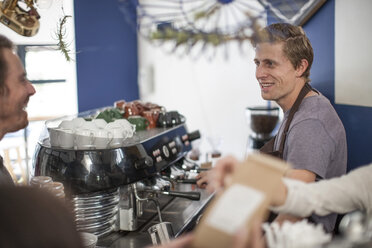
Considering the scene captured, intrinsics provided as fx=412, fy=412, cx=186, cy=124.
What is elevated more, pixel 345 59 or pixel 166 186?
pixel 345 59

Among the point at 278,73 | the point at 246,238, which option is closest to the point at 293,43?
the point at 278,73

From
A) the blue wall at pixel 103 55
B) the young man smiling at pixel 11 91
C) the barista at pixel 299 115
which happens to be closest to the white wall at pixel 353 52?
the barista at pixel 299 115

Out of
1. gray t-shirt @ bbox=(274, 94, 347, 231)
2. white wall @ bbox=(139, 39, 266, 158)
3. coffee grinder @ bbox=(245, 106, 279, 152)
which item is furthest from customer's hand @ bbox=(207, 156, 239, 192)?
white wall @ bbox=(139, 39, 266, 158)

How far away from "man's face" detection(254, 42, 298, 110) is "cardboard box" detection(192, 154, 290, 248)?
3.11 feet

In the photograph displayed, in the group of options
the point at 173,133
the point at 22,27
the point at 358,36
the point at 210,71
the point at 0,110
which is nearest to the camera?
the point at 0,110

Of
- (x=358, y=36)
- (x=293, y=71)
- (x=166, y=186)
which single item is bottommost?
(x=166, y=186)

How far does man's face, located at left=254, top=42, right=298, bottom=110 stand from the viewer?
1610 millimetres

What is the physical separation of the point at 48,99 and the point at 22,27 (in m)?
3.35

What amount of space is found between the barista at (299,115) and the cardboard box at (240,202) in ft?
1.82

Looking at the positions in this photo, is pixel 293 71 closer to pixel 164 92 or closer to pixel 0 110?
pixel 0 110

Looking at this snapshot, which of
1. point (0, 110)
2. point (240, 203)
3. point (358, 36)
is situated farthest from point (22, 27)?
point (358, 36)

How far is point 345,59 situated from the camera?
1.90 metres

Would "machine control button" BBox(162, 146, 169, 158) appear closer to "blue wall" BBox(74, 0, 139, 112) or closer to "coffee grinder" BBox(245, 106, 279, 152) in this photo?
"coffee grinder" BBox(245, 106, 279, 152)

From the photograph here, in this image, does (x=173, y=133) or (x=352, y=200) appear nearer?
(x=352, y=200)
